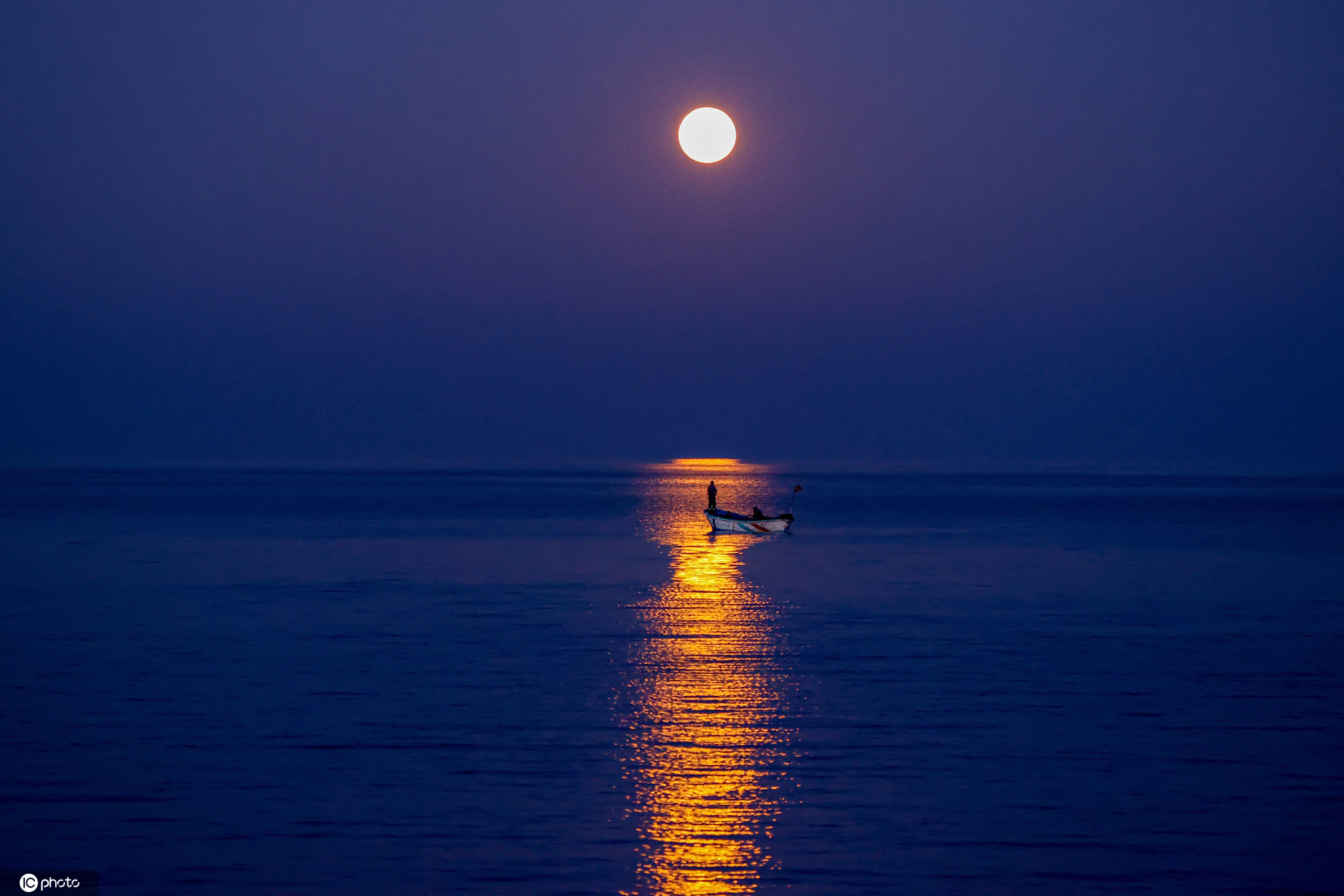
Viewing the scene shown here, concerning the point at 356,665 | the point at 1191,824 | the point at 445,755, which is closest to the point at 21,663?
the point at 356,665

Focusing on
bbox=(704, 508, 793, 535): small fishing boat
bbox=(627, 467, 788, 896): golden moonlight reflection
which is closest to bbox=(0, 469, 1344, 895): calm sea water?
bbox=(627, 467, 788, 896): golden moonlight reflection

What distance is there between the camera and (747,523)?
187 feet

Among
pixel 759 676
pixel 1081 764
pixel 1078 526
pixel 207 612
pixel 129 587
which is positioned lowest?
pixel 1081 764

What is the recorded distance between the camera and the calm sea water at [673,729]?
35.6 ft

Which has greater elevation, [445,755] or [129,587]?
[129,587]

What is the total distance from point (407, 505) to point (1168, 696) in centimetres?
8203

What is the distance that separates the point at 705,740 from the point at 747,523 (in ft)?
138

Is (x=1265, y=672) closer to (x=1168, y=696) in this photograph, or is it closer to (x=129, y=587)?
(x=1168, y=696)

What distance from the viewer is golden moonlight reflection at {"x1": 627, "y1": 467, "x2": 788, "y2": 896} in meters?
10.7

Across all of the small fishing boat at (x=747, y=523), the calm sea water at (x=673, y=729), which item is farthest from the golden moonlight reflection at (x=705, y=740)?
the small fishing boat at (x=747, y=523)

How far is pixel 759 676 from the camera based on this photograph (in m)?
19.6

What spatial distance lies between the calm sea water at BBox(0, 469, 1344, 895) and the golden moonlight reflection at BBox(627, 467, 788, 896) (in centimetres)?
6

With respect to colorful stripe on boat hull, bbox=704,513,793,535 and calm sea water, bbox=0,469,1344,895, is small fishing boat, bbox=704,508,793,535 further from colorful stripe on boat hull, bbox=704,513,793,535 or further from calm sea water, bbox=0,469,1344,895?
calm sea water, bbox=0,469,1344,895

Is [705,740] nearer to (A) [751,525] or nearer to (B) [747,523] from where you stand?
(A) [751,525]
